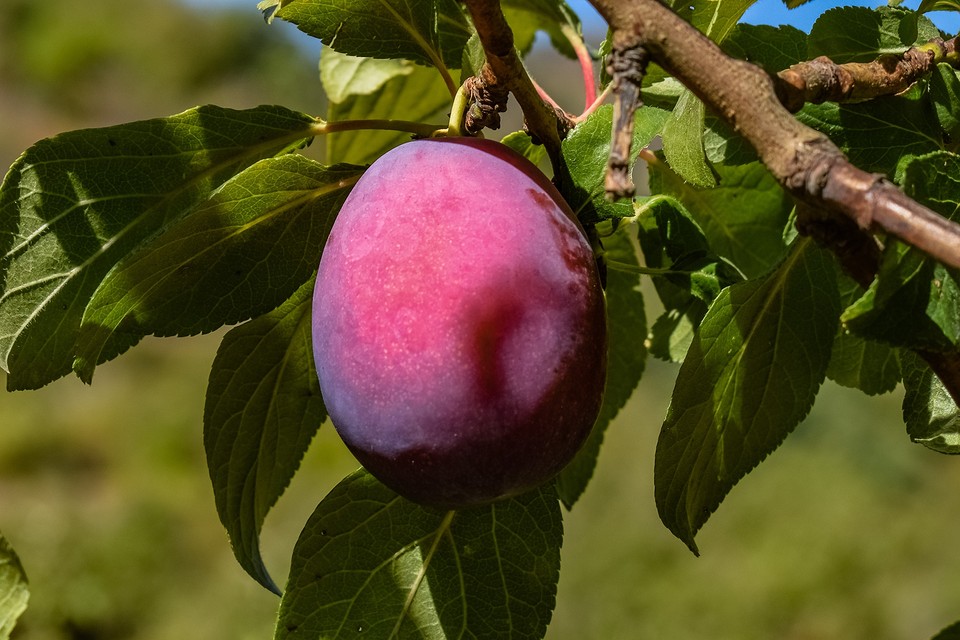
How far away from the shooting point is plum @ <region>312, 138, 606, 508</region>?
15.6 inches

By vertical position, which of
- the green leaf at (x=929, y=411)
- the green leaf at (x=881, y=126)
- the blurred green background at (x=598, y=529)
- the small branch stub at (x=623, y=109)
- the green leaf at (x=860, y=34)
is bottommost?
the blurred green background at (x=598, y=529)

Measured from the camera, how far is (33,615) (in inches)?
119

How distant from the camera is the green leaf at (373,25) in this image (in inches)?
19.4

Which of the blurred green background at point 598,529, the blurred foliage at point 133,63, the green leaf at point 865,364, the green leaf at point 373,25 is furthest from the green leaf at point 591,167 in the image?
the blurred foliage at point 133,63

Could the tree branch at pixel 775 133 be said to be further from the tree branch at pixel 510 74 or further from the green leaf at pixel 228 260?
the green leaf at pixel 228 260

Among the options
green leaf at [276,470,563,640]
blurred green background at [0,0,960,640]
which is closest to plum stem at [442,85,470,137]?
green leaf at [276,470,563,640]

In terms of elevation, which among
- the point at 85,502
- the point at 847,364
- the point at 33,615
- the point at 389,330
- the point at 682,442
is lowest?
the point at 85,502

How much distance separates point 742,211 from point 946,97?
0.60 ft

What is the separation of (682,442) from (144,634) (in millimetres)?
3731

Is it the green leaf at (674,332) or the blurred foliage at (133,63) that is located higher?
the green leaf at (674,332)

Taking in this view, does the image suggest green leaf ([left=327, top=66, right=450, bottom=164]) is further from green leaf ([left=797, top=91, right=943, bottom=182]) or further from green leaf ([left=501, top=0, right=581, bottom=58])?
green leaf ([left=797, top=91, right=943, bottom=182])

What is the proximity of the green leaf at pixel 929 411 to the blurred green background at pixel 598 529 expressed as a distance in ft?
7.91

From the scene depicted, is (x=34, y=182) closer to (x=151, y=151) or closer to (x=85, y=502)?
(x=151, y=151)

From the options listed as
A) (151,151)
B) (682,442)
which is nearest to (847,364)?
(682,442)
